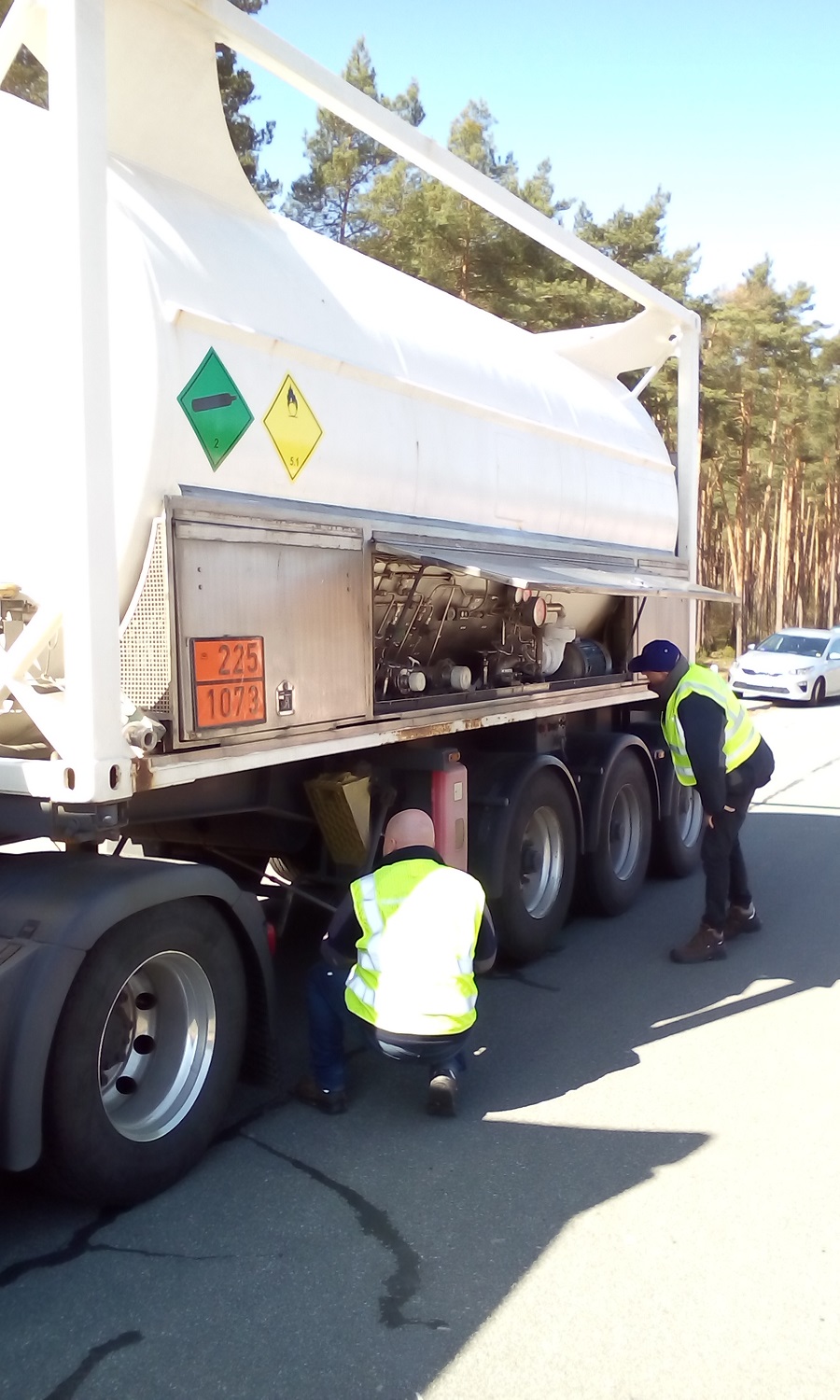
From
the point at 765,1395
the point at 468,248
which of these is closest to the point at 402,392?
the point at 765,1395

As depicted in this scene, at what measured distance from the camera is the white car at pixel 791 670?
21.3 meters

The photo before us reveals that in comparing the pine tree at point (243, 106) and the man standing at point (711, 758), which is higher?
the pine tree at point (243, 106)

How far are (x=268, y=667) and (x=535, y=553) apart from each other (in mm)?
2505

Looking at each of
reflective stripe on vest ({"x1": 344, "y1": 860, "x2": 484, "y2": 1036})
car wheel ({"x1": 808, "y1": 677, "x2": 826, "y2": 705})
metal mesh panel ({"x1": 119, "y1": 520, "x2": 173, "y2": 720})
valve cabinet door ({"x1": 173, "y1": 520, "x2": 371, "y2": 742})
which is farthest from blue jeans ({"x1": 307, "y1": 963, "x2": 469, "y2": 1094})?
car wheel ({"x1": 808, "y1": 677, "x2": 826, "y2": 705})

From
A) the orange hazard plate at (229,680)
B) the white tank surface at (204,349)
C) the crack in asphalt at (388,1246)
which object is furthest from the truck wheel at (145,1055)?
the white tank surface at (204,349)

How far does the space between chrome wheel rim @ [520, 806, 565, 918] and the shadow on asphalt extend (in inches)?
45.8

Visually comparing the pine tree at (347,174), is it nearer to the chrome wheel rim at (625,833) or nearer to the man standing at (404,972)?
the chrome wheel rim at (625,833)

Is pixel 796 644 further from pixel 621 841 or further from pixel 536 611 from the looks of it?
pixel 536 611

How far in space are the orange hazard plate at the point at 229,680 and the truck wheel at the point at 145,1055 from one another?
24.9 inches

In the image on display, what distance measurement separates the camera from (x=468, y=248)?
22.3 metres

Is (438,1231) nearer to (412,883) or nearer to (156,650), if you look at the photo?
(412,883)

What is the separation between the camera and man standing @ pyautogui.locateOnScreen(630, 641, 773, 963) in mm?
6094

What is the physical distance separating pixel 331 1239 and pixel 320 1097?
2.98 ft

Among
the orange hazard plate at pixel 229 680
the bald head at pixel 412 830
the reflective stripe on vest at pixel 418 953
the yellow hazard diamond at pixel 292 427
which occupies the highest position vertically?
the yellow hazard diamond at pixel 292 427
